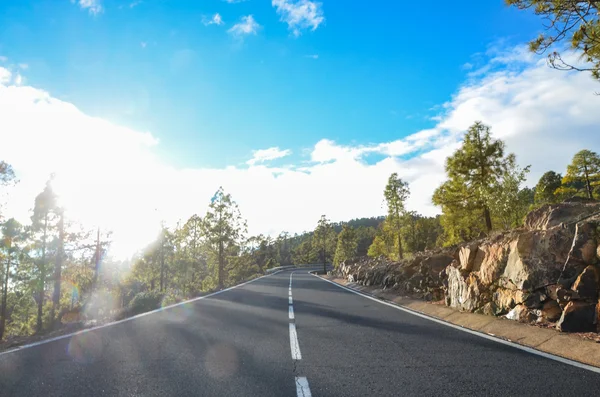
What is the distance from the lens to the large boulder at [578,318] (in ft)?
20.0

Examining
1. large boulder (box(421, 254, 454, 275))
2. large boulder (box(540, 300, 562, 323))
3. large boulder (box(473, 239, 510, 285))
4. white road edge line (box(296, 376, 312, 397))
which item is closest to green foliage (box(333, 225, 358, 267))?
large boulder (box(421, 254, 454, 275))

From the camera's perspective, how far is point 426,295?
41.9 ft

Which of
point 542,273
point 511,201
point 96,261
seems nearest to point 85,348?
point 542,273

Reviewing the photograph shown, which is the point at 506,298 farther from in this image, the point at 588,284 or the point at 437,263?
the point at 437,263

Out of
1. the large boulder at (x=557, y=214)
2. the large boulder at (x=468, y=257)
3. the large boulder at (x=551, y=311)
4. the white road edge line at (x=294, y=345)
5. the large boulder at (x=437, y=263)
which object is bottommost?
the white road edge line at (x=294, y=345)

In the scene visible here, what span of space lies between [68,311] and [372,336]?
39.9 metres

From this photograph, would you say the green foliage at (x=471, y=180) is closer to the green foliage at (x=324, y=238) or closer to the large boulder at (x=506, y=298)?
the large boulder at (x=506, y=298)

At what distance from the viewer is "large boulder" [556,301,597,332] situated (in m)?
6.09

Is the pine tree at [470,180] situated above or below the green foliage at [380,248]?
above

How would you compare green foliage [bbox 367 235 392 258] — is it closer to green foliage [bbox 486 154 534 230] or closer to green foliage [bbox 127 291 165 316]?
green foliage [bbox 486 154 534 230]

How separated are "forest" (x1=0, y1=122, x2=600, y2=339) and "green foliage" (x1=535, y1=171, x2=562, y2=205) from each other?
12 cm

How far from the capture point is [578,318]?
6223 millimetres

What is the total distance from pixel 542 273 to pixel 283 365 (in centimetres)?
596

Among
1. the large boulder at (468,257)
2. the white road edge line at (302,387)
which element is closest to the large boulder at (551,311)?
the large boulder at (468,257)
